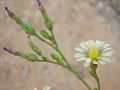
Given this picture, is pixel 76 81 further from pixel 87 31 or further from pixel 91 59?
pixel 91 59

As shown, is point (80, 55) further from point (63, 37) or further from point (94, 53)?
point (63, 37)

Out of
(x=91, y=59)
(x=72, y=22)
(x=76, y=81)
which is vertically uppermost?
(x=72, y=22)

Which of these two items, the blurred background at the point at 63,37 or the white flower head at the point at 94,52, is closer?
the white flower head at the point at 94,52

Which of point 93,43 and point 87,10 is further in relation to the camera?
point 87,10

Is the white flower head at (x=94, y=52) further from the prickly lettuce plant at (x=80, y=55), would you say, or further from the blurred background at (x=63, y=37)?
the blurred background at (x=63, y=37)

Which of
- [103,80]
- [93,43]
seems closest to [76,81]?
[103,80]

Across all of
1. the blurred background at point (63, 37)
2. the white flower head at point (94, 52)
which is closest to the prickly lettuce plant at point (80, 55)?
the white flower head at point (94, 52)
